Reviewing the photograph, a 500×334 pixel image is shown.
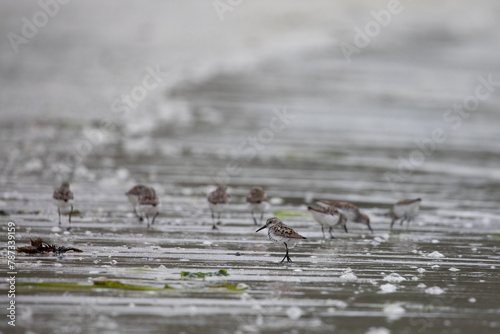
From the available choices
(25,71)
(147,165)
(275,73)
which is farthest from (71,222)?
(275,73)

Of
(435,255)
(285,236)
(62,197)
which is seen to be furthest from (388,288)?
(62,197)

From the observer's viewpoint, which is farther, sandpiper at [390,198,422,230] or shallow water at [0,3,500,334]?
sandpiper at [390,198,422,230]

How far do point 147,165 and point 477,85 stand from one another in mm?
20231

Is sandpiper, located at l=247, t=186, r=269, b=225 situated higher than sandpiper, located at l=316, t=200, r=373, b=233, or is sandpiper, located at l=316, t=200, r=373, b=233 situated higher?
sandpiper, located at l=247, t=186, r=269, b=225

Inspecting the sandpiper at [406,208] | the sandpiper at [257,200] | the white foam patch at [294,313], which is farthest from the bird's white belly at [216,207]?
the white foam patch at [294,313]

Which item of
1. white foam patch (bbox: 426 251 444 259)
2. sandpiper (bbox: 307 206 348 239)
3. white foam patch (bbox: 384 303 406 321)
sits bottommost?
white foam patch (bbox: 384 303 406 321)

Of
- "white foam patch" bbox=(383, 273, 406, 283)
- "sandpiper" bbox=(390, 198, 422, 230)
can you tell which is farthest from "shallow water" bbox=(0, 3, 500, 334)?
"sandpiper" bbox=(390, 198, 422, 230)

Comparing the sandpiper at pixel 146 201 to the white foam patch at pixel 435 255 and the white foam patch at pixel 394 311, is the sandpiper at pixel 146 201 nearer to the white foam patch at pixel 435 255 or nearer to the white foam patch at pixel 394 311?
the white foam patch at pixel 435 255

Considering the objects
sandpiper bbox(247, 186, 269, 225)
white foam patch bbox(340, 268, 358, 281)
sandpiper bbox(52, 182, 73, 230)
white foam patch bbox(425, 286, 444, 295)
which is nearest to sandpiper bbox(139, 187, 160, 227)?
sandpiper bbox(52, 182, 73, 230)

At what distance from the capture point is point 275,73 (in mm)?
31125

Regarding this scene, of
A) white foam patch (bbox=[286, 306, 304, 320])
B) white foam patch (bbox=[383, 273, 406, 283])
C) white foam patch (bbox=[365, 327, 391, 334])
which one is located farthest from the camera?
white foam patch (bbox=[383, 273, 406, 283])

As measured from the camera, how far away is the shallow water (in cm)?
630

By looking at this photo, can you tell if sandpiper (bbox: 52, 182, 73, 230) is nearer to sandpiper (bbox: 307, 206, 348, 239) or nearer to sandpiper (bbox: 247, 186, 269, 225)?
sandpiper (bbox: 247, 186, 269, 225)

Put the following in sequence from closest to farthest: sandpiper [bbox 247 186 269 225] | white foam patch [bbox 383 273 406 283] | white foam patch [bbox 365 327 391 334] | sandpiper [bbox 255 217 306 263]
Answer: white foam patch [bbox 365 327 391 334] → white foam patch [bbox 383 273 406 283] → sandpiper [bbox 255 217 306 263] → sandpiper [bbox 247 186 269 225]
